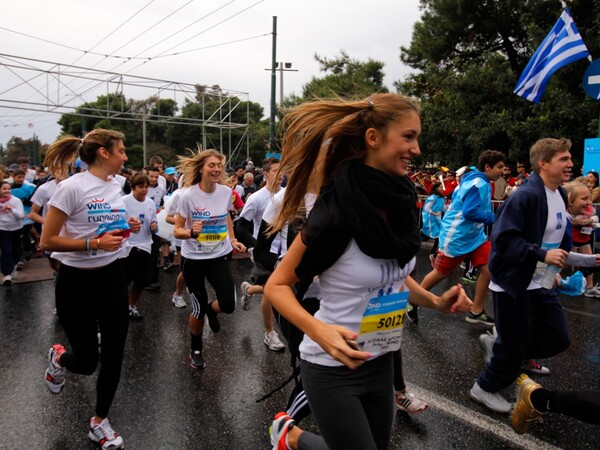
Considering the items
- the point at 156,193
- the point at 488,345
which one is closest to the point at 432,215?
the point at 156,193

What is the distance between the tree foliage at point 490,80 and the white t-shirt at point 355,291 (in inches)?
523

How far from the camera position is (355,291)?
1.88 metres

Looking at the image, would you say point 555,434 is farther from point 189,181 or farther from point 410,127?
point 189,181

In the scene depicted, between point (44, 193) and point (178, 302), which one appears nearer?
point (178, 302)

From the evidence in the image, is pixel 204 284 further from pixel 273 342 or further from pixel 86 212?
pixel 86 212

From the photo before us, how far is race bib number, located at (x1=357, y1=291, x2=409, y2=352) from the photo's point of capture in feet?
6.26

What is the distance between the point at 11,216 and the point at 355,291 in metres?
7.38

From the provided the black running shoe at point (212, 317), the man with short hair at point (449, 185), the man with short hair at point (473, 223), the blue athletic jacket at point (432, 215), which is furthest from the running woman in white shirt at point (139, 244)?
the man with short hair at point (449, 185)

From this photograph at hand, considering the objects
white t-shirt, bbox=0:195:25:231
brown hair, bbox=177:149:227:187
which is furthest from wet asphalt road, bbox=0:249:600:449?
white t-shirt, bbox=0:195:25:231

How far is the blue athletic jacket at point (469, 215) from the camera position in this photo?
5.26 m

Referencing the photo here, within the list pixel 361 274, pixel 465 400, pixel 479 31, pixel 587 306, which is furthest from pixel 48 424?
pixel 479 31

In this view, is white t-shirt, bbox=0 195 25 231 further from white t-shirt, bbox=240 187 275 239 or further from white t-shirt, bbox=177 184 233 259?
white t-shirt, bbox=240 187 275 239

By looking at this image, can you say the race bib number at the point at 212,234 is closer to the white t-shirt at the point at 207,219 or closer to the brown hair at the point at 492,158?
the white t-shirt at the point at 207,219

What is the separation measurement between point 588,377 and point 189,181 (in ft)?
12.8
